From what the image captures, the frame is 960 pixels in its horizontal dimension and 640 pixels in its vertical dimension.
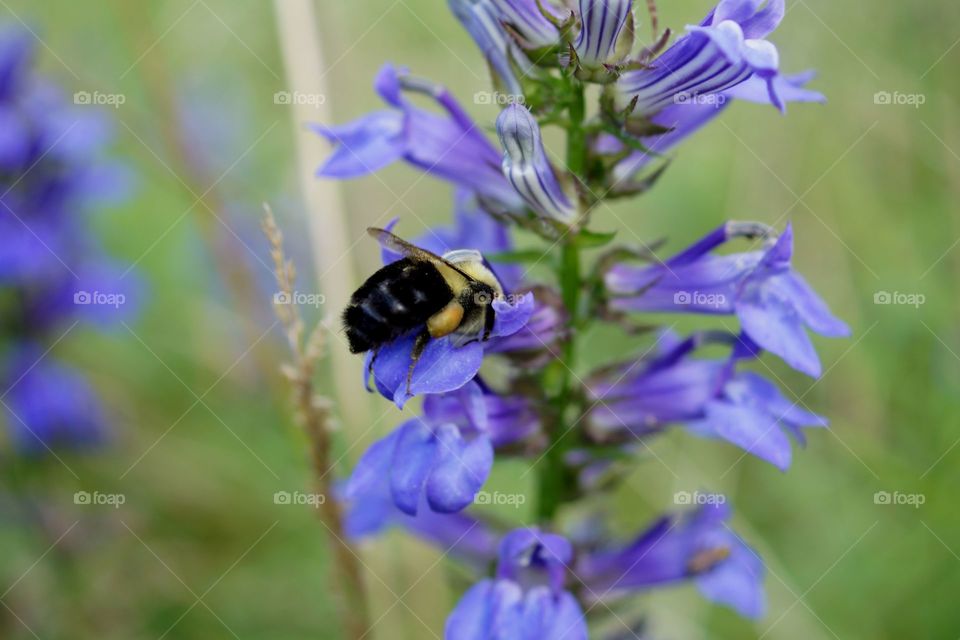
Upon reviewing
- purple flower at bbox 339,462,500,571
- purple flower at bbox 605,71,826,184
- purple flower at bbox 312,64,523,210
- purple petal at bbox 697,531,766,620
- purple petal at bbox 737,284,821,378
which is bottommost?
purple petal at bbox 697,531,766,620

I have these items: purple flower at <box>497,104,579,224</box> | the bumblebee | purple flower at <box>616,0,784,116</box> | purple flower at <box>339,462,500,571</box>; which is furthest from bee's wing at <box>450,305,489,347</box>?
purple flower at <box>339,462,500,571</box>

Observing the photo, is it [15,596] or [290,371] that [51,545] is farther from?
[290,371]

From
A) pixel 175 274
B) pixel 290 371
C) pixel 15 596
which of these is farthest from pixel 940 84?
pixel 15 596

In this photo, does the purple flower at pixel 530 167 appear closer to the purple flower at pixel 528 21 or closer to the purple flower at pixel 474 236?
the purple flower at pixel 528 21

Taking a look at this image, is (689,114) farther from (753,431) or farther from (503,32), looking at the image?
(753,431)

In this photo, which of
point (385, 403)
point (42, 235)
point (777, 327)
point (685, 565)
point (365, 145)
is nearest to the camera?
point (777, 327)

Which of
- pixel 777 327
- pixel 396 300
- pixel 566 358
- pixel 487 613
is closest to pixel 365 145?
pixel 396 300

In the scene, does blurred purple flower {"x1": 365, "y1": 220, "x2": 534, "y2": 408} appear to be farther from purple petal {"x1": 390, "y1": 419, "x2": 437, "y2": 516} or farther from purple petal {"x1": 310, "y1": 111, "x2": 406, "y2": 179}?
purple petal {"x1": 310, "y1": 111, "x2": 406, "y2": 179}
